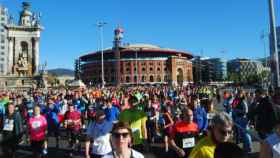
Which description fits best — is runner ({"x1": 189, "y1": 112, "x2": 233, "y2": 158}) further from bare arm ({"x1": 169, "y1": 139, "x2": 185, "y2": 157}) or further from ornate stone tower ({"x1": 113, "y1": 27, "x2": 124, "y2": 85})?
ornate stone tower ({"x1": 113, "y1": 27, "x2": 124, "y2": 85})

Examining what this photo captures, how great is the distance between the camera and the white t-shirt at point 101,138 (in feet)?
24.6

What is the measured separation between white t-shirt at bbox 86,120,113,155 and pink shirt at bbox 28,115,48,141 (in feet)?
10.5

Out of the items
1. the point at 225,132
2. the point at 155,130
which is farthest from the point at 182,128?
the point at 155,130

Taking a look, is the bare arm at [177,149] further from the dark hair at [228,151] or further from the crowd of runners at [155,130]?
the dark hair at [228,151]

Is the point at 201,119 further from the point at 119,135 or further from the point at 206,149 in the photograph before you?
the point at 119,135

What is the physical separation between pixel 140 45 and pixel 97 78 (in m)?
19.5

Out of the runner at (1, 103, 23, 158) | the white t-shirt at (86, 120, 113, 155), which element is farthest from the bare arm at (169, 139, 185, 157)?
the runner at (1, 103, 23, 158)

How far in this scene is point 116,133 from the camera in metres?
4.01

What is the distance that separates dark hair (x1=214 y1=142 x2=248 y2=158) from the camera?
12.9 ft

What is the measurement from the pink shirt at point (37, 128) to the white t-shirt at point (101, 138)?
3204 millimetres

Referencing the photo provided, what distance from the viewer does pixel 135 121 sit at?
28.7ft

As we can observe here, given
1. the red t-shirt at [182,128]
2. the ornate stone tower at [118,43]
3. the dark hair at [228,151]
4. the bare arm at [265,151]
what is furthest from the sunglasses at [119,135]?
the ornate stone tower at [118,43]

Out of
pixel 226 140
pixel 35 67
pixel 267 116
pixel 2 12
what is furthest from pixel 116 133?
pixel 2 12

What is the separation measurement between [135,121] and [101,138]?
4.46 ft
